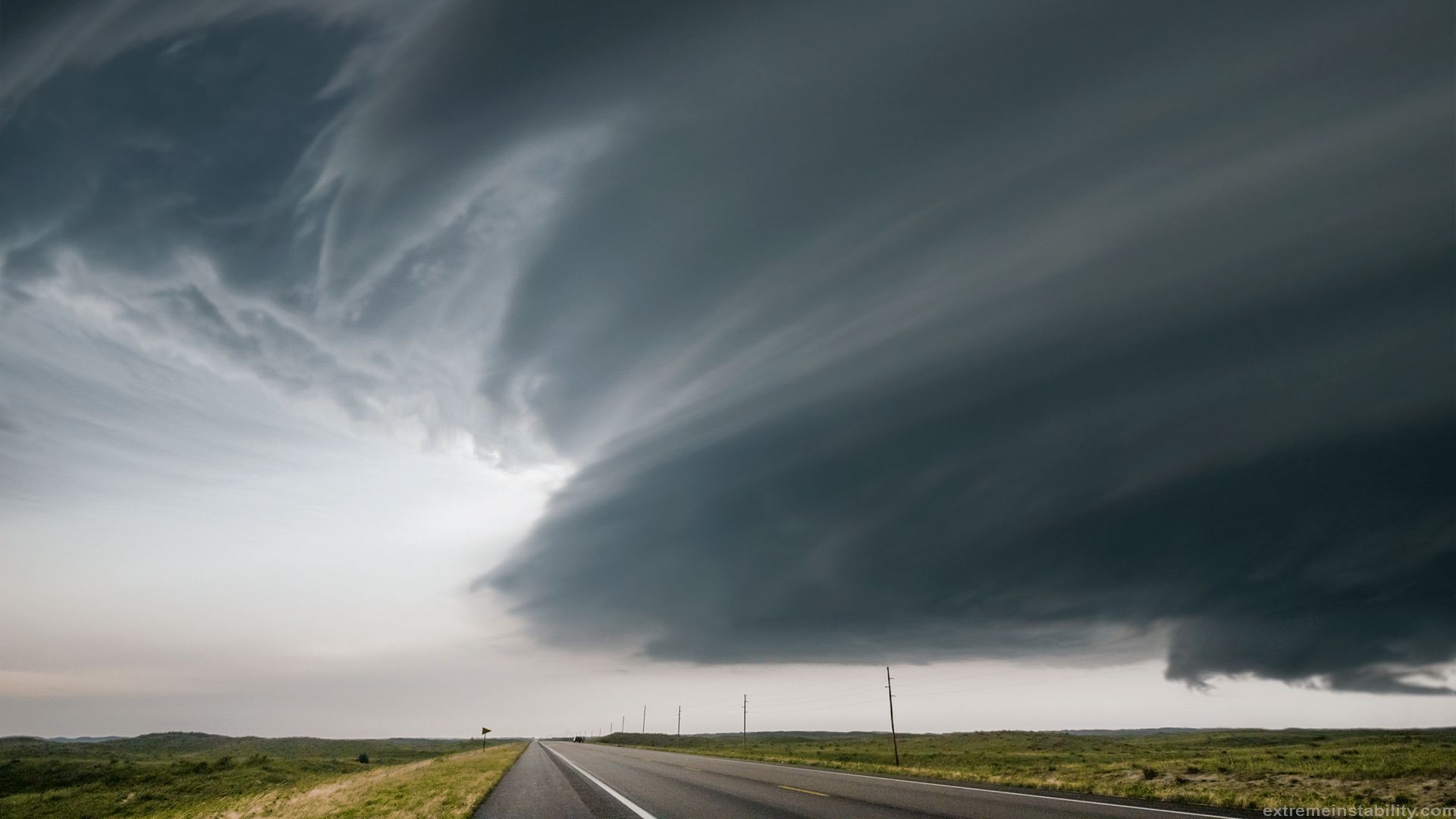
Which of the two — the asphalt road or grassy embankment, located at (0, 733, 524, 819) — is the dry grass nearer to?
grassy embankment, located at (0, 733, 524, 819)

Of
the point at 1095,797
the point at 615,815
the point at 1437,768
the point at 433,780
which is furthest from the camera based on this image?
the point at 433,780

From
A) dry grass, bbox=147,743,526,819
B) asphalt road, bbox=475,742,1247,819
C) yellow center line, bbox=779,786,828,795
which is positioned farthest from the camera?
yellow center line, bbox=779,786,828,795

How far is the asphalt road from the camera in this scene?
14.6 meters

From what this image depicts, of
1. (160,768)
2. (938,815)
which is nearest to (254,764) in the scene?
(160,768)

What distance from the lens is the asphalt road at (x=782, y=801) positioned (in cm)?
1463

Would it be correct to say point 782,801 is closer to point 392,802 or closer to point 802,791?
point 802,791

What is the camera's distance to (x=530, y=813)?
15.9 metres

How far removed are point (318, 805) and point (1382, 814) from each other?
30.2m

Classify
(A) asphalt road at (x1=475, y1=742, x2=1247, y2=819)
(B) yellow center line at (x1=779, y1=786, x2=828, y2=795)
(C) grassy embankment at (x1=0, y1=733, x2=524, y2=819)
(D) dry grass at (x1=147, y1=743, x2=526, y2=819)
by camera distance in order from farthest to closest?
1. (C) grassy embankment at (x1=0, y1=733, x2=524, y2=819)
2. (B) yellow center line at (x1=779, y1=786, x2=828, y2=795)
3. (D) dry grass at (x1=147, y1=743, x2=526, y2=819)
4. (A) asphalt road at (x1=475, y1=742, x2=1247, y2=819)

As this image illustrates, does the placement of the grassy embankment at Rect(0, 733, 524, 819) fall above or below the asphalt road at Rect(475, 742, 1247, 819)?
below

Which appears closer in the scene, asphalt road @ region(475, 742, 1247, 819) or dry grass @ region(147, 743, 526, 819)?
asphalt road @ region(475, 742, 1247, 819)

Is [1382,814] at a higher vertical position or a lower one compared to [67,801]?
higher

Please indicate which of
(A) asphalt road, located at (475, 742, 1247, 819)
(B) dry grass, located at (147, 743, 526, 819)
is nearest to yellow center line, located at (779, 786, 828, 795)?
(A) asphalt road, located at (475, 742, 1247, 819)

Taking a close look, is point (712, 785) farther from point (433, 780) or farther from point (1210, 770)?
point (1210, 770)
